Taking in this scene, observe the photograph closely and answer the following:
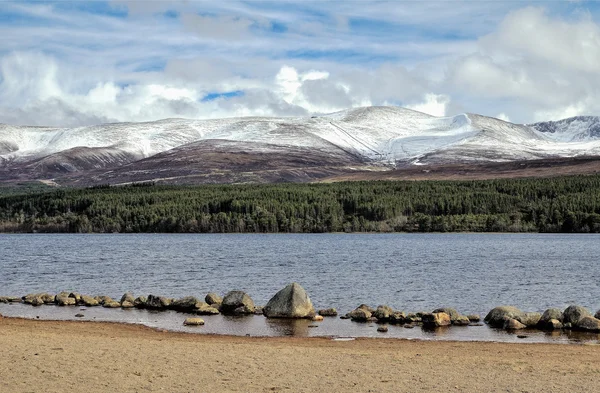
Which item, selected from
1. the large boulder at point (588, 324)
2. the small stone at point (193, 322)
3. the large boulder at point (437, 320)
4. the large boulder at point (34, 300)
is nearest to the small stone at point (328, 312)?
the large boulder at point (437, 320)

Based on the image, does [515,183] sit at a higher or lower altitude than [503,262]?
higher

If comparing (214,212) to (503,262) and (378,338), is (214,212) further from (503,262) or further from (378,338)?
(378,338)

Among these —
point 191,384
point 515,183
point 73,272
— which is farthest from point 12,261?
point 515,183

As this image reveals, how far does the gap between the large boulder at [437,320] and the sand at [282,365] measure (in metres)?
4.41

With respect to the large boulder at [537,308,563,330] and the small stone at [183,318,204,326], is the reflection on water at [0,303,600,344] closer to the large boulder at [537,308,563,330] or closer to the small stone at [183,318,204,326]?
the small stone at [183,318,204,326]

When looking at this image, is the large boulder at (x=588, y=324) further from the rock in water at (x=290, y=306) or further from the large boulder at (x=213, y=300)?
the large boulder at (x=213, y=300)

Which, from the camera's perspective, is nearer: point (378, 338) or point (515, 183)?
point (378, 338)

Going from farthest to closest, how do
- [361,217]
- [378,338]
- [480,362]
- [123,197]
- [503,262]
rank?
[123,197] → [361,217] → [503,262] → [378,338] → [480,362]

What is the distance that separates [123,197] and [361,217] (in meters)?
54.2

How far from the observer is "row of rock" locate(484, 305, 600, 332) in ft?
104

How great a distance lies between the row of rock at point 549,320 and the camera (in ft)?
104

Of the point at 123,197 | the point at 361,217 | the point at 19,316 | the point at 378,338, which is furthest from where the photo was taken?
the point at 123,197

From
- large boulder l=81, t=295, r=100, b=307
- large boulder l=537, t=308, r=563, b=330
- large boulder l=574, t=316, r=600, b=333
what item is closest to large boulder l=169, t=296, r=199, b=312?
large boulder l=81, t=295, r=100, b=307

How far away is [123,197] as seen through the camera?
7042 inches
